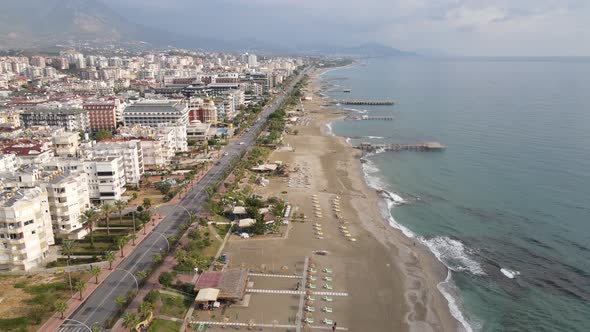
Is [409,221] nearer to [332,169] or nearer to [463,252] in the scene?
[463,252]

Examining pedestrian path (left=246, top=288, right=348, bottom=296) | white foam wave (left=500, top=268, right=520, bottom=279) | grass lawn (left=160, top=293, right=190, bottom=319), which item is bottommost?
white foam wave (left=500, top=268, right=520, bottom=279)

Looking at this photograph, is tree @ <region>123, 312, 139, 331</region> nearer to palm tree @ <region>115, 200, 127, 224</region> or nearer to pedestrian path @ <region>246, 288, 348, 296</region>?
pedestrian path @ <region>246, 288, 348, 296</region>

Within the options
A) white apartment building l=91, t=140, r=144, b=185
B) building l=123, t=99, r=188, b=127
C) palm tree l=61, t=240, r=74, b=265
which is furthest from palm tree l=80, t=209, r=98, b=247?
building l=123, t=99, r=188, b=127

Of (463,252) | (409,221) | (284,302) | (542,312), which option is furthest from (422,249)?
(284,302)

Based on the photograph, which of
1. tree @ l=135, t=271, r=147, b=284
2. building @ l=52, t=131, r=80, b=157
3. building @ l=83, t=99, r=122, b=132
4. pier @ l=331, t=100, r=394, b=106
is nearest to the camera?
tree @ l=135, t=271, r=147, b=284

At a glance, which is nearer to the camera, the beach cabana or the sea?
the sea

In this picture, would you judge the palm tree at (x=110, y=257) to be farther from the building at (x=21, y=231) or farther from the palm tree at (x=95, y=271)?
the building at (x=21, y=231)

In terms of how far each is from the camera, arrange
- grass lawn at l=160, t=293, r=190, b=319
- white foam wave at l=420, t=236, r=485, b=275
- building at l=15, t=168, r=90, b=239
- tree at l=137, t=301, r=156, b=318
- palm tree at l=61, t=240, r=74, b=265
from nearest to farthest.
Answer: tree at l=137, t=301, r=156, b=318 → grass lawn at l=160, t=293, r=190, b=319 → palm tree at l=61, t=240, r=74, b=265 → white foam wave at l=420, t=236, r=485, b=275 → building at l=15, t=168, r=90, b=239
